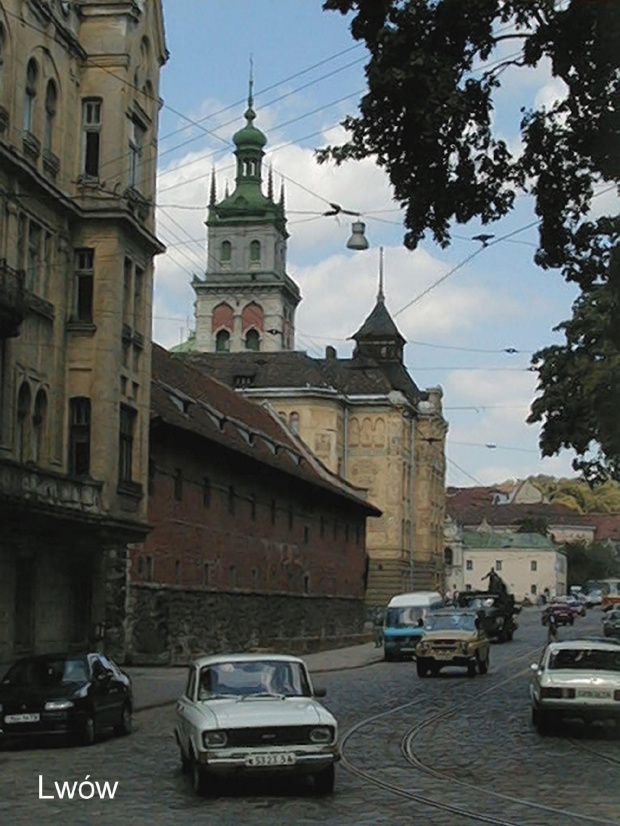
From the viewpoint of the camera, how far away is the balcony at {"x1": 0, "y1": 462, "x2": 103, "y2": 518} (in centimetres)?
3066

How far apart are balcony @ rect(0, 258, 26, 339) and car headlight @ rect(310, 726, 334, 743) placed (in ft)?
55.9

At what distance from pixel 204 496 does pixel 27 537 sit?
16653 mm

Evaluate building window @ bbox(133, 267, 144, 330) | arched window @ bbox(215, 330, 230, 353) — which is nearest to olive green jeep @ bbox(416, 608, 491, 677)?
building window @ bbox(133, 267, 144, 330)

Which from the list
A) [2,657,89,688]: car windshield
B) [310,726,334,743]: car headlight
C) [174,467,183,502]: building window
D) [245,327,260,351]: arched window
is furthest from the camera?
[245,327,260,351]: arched window

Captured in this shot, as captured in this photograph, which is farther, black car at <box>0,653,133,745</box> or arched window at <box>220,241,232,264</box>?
arched window at <box>220,241,232,264</box>

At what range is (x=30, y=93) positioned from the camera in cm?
3553

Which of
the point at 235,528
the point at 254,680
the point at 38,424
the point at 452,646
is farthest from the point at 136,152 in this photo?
the point at 254,680

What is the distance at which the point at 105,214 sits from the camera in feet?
126

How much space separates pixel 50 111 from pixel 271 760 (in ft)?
81.8

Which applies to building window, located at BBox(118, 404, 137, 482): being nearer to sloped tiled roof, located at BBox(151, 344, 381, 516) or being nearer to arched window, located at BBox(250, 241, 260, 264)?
sloped tiled roof, located at BBox(151, 344, 381, 516)

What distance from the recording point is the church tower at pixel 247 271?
14862 cm

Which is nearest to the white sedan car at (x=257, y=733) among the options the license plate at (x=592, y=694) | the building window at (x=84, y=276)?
the license plate at (x=592, y=694)

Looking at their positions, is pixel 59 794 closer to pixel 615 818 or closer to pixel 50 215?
pixel 615 818

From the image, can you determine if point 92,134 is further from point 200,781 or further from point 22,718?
point 200,781
